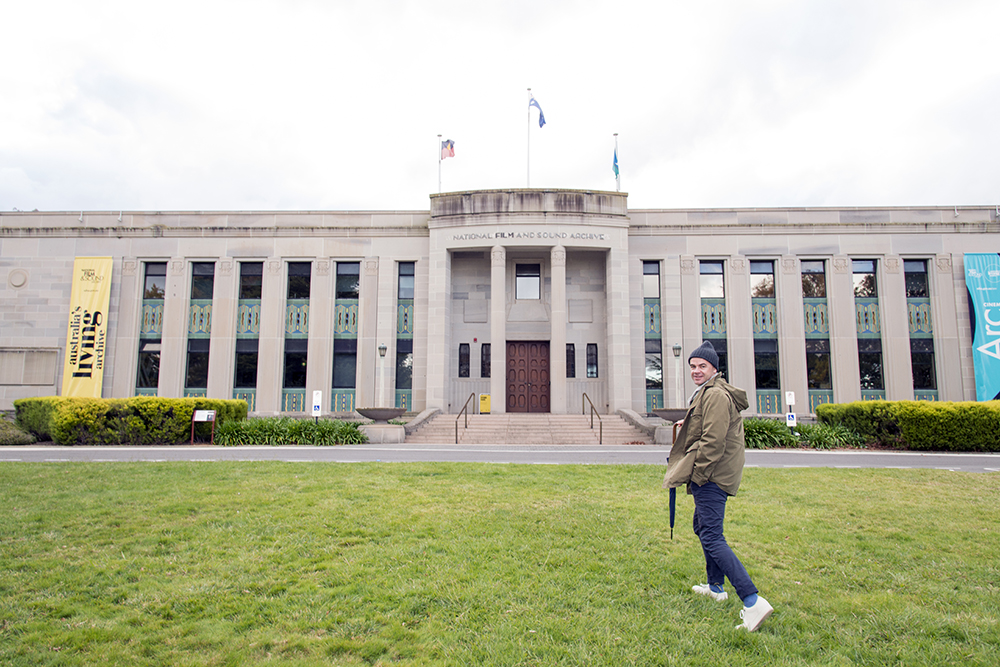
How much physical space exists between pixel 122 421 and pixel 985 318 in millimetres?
32044

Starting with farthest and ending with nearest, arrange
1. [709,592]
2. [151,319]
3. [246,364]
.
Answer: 1. [151,319]
2. [246,364]
3. [709,592]

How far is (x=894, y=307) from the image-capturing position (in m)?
24.4

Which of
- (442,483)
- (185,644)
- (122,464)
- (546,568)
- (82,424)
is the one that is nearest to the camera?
(185,644)

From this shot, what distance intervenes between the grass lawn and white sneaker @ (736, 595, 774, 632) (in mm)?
91

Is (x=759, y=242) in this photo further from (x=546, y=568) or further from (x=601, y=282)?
(x=546, y=568)

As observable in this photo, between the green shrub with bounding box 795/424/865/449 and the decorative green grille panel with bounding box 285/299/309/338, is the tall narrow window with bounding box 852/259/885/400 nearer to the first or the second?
the green shrub with bounding box 795/424/865/449

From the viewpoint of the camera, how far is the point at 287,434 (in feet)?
56.6

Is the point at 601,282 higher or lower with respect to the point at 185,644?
higher

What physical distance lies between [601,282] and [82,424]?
19670mm

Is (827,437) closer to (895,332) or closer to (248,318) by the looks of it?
(895,332)

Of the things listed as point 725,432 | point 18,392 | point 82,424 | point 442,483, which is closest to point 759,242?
point 442,483

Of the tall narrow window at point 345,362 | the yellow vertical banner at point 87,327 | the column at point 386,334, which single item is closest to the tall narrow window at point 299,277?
the tall narrow window at point 345,362

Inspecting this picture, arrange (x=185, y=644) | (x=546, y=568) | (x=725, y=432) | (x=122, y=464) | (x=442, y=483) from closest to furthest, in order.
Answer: (x=185, y=644) → (x=725, y=432) → (x=546, y=568) → (x=442, y=483) → (x=122, y=464)

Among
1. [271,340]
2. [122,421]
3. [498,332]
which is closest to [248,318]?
[271,340]
